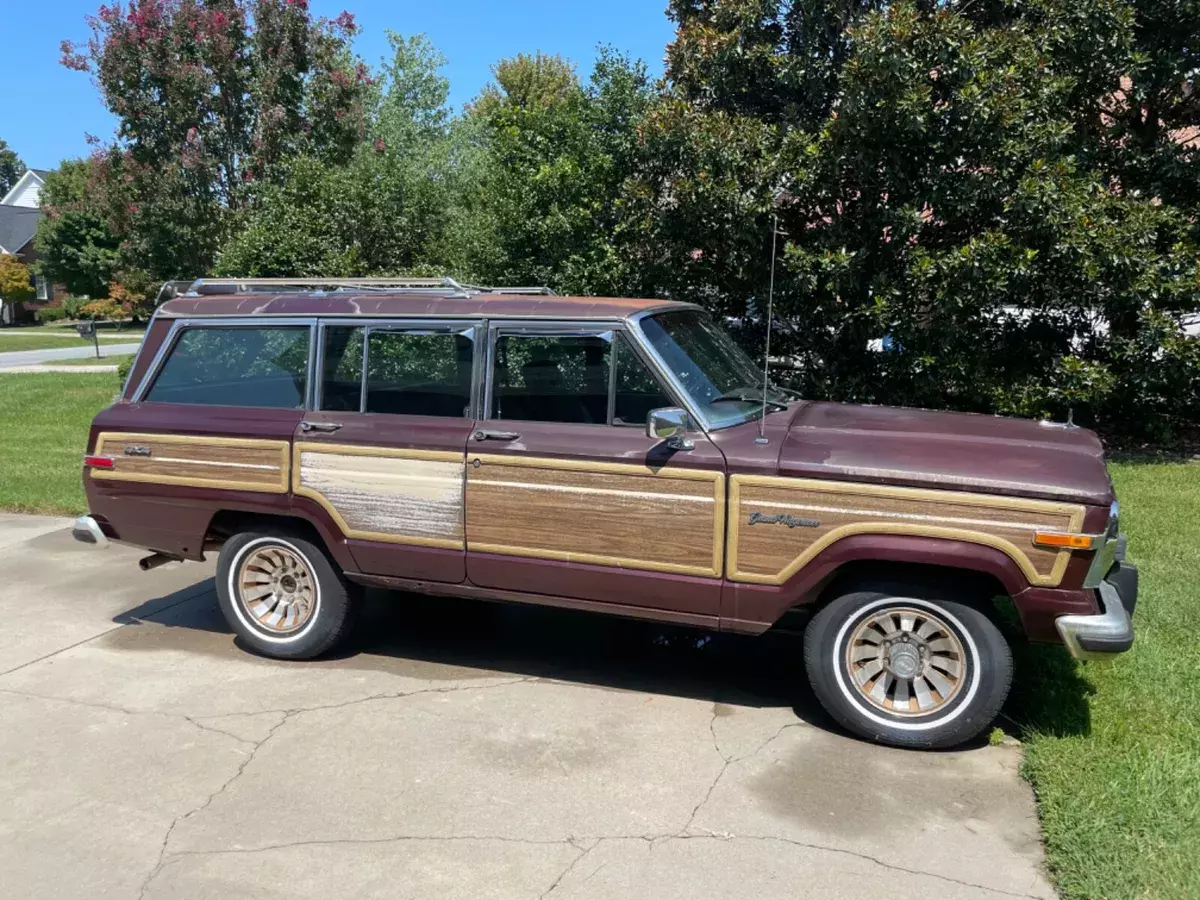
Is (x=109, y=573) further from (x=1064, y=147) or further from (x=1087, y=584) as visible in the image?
(x=1064, y=147)

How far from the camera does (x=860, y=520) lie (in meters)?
4.21

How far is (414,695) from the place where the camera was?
5008 mm

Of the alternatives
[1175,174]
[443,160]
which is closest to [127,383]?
[1175,174]

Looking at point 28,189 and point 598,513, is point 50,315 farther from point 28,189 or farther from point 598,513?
point 598,513

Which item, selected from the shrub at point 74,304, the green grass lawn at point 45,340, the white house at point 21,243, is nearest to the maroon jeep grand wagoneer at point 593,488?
the green grass lawn at point 45,340

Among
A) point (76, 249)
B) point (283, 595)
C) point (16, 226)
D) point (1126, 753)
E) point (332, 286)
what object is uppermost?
point (16, 226)

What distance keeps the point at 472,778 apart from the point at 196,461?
245 centimetres

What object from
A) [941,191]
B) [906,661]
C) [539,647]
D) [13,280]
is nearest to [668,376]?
[906,661]

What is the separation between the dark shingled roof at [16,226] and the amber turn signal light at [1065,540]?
6307 cm

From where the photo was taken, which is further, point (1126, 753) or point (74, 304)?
point (74, 304)

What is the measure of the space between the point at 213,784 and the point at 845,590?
2.80 meters

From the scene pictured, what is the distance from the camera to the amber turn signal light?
3941 mm

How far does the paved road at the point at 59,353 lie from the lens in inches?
1024

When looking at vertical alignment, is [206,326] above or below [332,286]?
below
